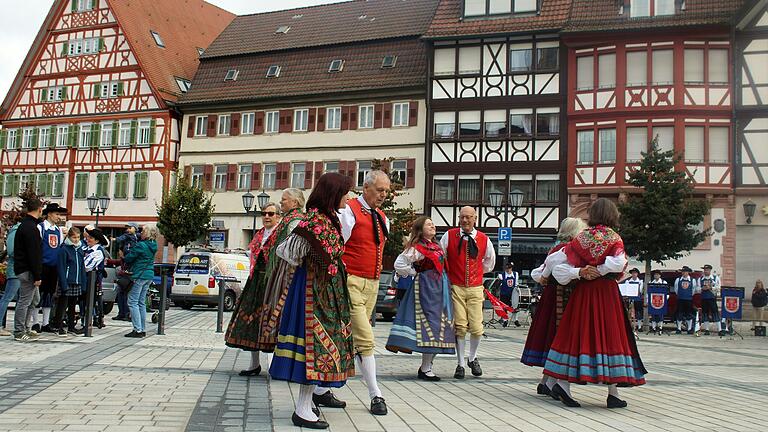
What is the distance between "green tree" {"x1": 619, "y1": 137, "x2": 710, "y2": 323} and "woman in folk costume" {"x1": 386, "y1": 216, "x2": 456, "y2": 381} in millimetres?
16787

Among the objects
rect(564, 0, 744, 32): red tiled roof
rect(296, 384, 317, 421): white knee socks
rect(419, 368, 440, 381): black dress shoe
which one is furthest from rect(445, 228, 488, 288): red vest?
rect(564, 0, 744, 32): red tiled roof

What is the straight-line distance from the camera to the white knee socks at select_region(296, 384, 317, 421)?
5859 millimetres

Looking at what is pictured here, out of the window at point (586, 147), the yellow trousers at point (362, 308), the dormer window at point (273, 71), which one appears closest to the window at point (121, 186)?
the dormer window at point (273, 71)

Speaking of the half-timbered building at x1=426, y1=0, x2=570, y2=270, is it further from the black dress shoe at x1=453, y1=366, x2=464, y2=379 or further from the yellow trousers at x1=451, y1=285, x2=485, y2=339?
the black dress shoe at x1=453, y1=366, x2=464, y2=379

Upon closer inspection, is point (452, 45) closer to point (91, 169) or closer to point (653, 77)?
point (653, 77)

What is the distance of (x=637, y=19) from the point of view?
33594 millimetres

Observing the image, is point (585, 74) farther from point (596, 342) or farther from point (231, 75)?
point (596, 342)

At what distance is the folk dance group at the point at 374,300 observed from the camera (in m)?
6.05

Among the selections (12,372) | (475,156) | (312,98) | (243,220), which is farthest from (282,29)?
(12,372)

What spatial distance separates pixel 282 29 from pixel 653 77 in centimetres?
2175

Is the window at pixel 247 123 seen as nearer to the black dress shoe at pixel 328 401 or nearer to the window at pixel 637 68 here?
the window at pixel 637 68

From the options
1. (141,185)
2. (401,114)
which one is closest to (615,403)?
(401,114)

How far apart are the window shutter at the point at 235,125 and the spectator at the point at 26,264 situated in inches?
1256

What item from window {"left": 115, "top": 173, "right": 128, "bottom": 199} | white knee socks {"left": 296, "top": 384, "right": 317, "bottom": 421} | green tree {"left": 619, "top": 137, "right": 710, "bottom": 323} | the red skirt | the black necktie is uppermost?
window {"left": 115, "top": 173, "right": 128, "bottom": 199}
